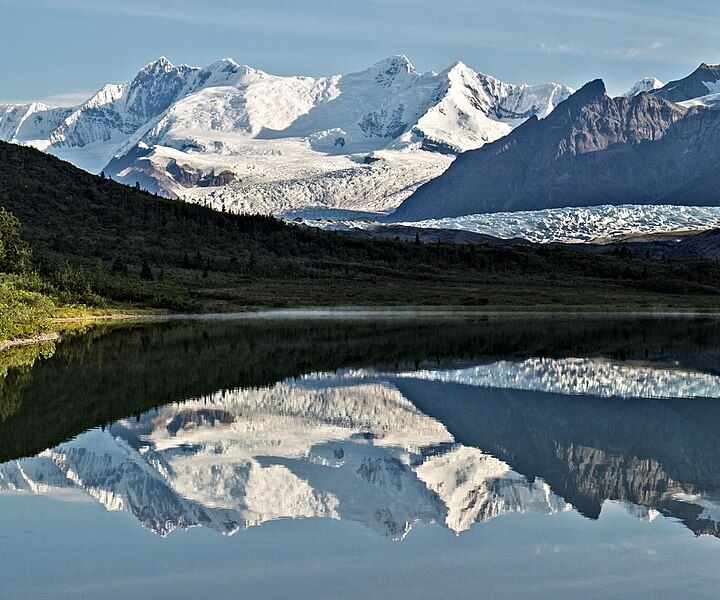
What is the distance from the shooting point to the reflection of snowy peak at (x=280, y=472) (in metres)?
19.8

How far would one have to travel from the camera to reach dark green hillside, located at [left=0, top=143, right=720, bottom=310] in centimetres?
10638

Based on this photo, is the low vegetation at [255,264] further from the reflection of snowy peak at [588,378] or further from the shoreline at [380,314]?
the reflection of snowy peak at [588,378]

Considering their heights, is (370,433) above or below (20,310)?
above

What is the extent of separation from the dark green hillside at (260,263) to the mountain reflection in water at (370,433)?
4458 cm

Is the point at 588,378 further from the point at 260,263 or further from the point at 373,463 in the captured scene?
the point at 260,263

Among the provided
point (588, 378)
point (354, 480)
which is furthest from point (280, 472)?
point (588, 378)

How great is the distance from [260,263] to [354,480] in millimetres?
114243

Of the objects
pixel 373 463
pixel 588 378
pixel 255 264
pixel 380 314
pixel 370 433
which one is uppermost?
pixel 373 463

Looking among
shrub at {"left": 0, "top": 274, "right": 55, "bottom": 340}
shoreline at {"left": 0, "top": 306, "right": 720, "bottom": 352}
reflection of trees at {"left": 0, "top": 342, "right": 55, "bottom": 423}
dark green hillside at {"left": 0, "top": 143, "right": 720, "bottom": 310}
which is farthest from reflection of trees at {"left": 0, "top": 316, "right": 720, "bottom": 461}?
dark green hillside at {"left": 0, "top": 143, "right": 720, "bottom": 310}

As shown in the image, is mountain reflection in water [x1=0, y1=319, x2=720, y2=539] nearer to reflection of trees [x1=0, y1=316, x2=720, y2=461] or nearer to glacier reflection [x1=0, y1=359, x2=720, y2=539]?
glacier reflection [x1=0, y1=359, x2=720, y2=539]

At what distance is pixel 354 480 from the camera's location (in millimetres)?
22484

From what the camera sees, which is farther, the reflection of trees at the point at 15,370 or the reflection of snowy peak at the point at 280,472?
the reflection of trees at the point at 15,370

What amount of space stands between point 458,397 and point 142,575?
21.5 metres

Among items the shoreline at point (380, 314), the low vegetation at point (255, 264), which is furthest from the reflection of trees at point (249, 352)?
the low vegetation at point (255, 264)
